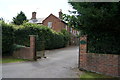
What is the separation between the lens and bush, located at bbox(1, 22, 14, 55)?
12.3 metres

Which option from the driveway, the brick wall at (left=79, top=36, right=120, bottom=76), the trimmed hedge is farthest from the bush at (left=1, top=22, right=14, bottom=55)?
the brick wall at (left=79, top=36, right=120, bottom=76)

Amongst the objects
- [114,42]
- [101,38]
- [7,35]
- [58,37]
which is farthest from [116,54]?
[58,37]

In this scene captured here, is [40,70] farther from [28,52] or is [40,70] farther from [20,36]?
[20,36]

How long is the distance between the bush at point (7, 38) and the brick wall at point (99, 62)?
7.29 meters

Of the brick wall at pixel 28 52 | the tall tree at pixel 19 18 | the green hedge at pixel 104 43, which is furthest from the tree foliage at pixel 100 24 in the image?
the tall tree at pixel 19 18

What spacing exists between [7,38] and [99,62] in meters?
8.60

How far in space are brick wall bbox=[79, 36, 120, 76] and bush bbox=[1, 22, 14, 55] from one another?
729 cm

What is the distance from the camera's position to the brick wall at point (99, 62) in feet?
22.7

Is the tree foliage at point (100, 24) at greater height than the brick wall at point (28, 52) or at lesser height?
greater

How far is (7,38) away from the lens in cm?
1254

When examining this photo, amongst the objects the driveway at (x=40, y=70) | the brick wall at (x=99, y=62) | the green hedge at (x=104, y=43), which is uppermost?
the green hedge at (x=104, y=43)

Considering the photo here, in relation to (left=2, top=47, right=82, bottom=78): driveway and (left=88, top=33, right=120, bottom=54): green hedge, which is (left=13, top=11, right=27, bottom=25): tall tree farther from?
(left=88, top=33, right=120, bottom=54): green hedge

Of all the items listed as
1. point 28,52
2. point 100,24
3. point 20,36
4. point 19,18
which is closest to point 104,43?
point 100,24

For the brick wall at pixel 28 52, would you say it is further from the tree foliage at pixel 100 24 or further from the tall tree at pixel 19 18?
the tall tree at pixel 19 18
